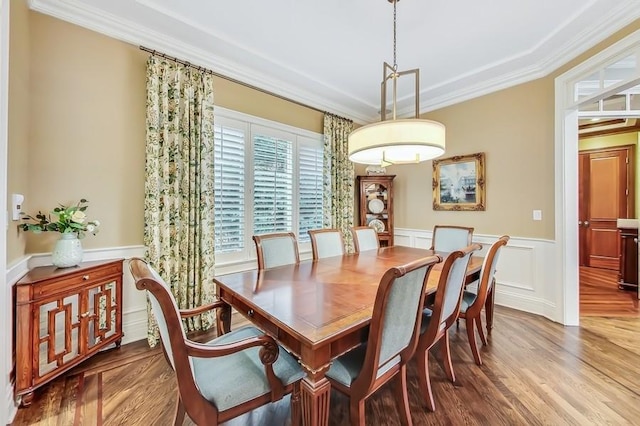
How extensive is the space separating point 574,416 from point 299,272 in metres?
1.93

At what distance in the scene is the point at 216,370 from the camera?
1.28 metres

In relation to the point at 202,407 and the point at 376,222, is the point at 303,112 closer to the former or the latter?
the point at 376,222

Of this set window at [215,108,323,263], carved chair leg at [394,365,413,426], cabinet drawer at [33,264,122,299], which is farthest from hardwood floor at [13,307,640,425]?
window at [215,108,323,263]

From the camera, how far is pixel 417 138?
178cm

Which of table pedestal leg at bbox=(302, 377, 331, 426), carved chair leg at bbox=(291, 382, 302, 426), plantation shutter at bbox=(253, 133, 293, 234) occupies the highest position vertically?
plantation shutter at bbox=(253, 133, 293, 234)

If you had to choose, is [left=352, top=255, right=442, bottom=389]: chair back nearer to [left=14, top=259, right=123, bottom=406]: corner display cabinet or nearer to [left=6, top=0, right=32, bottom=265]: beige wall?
[left=14, top=259, right=123, bottom=406]: corner display cabinet

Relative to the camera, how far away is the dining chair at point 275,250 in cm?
233

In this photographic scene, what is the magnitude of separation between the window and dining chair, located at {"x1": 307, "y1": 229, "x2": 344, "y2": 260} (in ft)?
2.94

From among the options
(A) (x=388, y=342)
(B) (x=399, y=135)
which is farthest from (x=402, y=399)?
(B) (x=399, y=135)

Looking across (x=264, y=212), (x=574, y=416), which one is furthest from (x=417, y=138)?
(x=264, y=212)

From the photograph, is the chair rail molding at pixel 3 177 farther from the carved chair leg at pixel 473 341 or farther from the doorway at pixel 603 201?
the doorway at pixel 603 201

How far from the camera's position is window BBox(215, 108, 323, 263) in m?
3.07

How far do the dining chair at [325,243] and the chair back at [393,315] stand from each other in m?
1.40

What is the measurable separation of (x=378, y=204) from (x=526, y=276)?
2152mm
